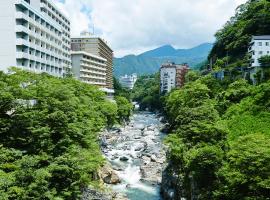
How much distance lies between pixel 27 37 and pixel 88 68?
46439 mm

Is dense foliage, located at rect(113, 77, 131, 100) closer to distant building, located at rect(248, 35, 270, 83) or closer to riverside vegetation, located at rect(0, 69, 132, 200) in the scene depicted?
distant building, located at rect(248, 35, 270, 83)

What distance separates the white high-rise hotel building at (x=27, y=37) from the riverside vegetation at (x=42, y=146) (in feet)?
64.2

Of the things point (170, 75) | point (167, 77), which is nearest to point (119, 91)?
point (167, 77)

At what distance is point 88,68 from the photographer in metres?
99.6

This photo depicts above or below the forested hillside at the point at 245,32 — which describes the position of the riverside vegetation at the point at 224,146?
below

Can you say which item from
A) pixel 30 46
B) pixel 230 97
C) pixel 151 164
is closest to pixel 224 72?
pixel 230 97

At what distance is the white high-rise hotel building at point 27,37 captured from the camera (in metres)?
50.2

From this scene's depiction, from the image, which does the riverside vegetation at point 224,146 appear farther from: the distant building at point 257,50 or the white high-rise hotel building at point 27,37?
the white high-rise hotel building at point 27,37

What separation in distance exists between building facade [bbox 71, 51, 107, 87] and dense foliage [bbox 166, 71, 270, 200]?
52331 mm

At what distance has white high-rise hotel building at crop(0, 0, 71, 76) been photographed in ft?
165

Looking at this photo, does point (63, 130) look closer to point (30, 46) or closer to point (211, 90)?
point (30, 46)

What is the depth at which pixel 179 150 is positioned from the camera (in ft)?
102

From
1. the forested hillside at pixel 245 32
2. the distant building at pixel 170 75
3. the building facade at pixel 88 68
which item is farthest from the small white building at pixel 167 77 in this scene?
the forested hillside at pixel 245 32

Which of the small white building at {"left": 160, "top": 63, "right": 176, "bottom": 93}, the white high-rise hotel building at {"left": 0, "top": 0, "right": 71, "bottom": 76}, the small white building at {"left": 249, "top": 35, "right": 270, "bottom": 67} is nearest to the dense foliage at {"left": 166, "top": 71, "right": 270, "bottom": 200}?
the small white building at {"left": 249, "top": 35, "right": 270, "bottom": 67}
